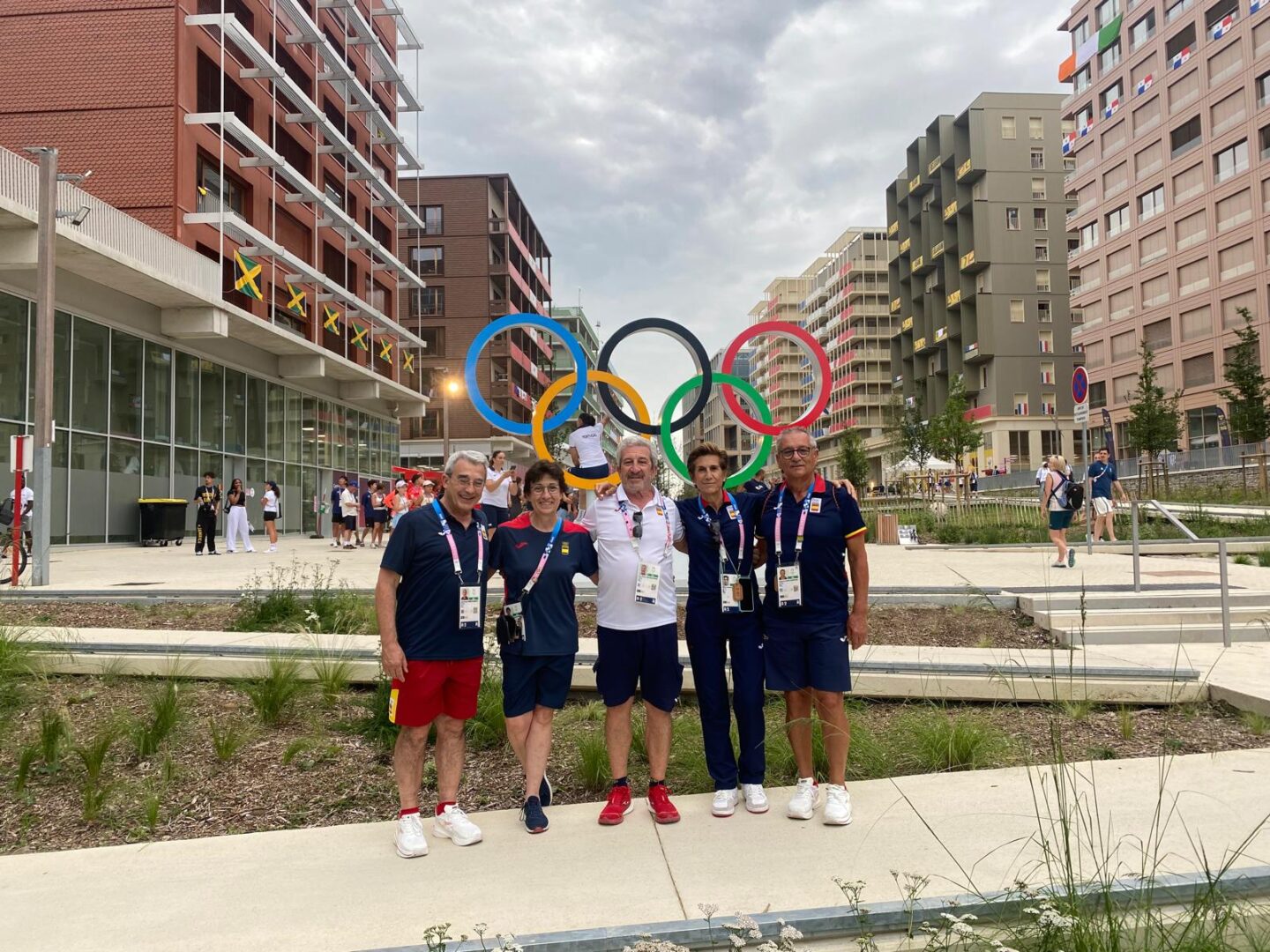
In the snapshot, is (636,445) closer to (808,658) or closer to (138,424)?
(808,658)

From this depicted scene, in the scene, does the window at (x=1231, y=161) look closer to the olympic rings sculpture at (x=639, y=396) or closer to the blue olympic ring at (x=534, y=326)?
the olympic rings sculpture at (x=639, y=396)

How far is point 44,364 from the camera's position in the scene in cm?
1202

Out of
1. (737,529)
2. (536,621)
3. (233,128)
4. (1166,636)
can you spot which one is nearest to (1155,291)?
(233,128)

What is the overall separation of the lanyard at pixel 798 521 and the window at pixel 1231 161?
50754 mm

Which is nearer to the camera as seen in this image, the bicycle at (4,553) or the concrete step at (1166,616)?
the concrete step at (1166,616)

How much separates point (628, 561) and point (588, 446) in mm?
3872

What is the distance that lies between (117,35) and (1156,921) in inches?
1238

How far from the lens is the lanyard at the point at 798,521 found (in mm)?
4191

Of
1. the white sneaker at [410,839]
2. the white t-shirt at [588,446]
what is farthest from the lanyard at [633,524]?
the white t-shirt at [588,446]

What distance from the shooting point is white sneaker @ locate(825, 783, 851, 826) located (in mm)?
3895

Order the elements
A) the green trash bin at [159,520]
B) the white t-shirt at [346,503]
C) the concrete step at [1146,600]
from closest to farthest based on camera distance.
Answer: the concrete step at [1146,600] → the white t-shirt at [346,503] → the green trash bin at [159,520]

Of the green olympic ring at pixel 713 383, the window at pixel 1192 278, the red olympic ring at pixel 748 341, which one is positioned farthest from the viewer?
the window at pixel 1192 278

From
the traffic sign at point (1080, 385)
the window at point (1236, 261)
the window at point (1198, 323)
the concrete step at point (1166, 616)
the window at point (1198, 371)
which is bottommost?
the concrete step at point (1166, 616)

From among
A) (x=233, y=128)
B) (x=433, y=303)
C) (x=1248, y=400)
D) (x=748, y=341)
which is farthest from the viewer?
(x=433, y=303)
